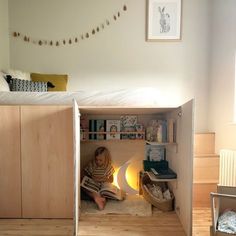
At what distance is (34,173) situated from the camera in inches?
71.7

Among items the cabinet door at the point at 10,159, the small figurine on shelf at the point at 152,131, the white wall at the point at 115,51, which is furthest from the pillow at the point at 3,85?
the small figurine on shelf at the point at 152,131

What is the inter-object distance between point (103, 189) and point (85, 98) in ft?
3.32

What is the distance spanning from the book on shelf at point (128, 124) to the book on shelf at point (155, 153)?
25 cm

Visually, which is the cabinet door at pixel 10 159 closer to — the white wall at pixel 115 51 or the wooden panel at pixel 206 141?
the white wall at pixel 115 51

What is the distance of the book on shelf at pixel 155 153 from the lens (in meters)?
2.45

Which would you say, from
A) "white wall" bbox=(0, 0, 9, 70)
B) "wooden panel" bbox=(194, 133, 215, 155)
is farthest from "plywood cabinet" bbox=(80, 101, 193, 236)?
"white wall" bbox=(0, 0, 9, 70)

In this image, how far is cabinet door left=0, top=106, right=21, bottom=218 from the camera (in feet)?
5.92

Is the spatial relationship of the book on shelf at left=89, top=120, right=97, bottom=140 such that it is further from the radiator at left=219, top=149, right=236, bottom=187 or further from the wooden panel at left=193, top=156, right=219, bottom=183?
the radiator at left=219, top=149, right=236, bottom=187

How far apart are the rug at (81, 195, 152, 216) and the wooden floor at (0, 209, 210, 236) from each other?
2.7 inches

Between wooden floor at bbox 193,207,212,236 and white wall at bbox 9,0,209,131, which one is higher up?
white wall at bbox 9,0,209,131

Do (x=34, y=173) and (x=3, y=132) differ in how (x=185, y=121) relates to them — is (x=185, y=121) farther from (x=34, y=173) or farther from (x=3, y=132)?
(x=3, y=132)

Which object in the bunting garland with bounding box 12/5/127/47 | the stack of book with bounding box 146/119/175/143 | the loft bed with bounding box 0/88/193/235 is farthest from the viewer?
the bunting garland with bounding box 12/5/127/47

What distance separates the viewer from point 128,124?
99.0 inches

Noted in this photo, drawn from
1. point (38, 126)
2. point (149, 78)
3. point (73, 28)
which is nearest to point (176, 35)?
point (149, 78)
